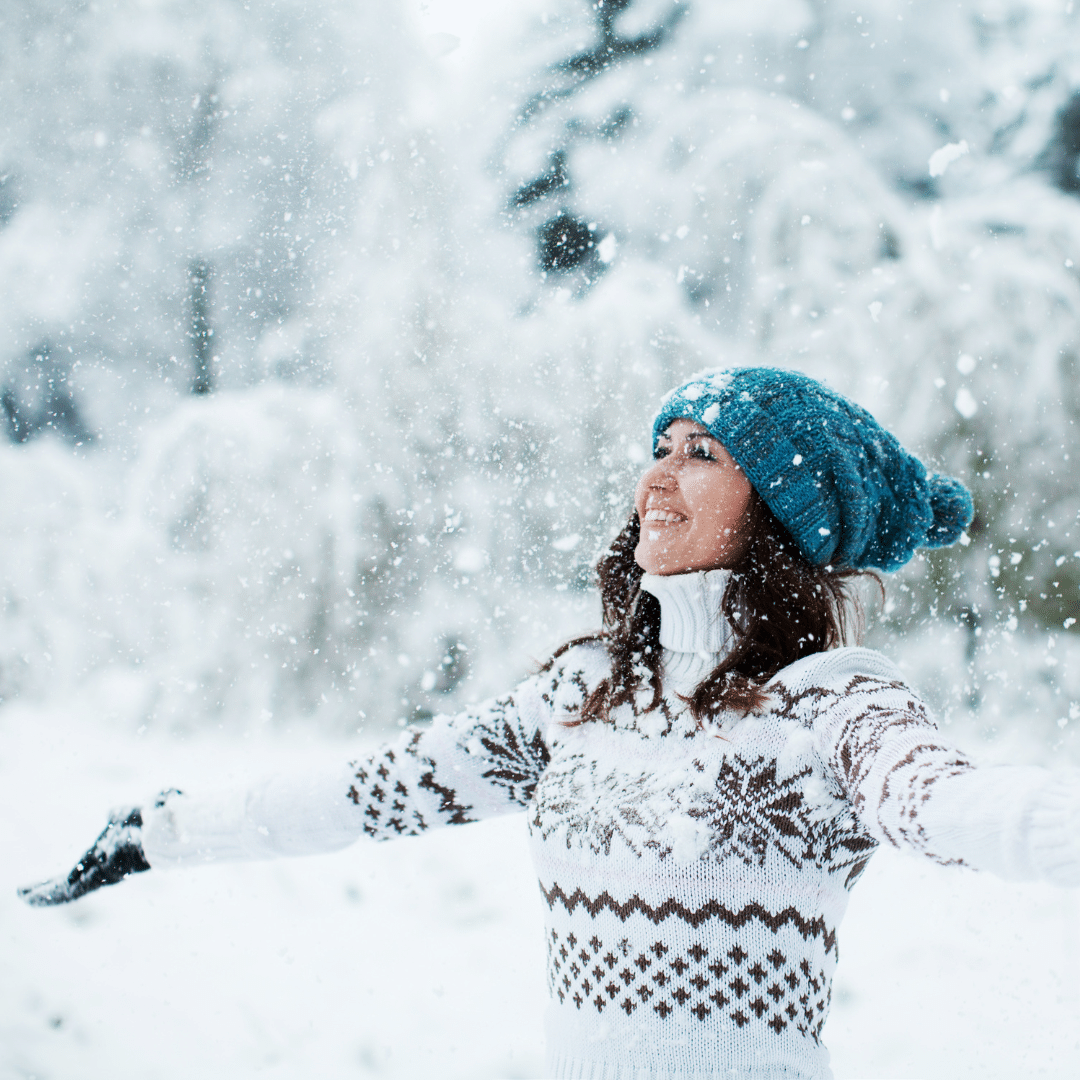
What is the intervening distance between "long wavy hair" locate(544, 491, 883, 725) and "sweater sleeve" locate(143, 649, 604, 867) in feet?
0.28

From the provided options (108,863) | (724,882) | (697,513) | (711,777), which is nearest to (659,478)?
(697,513)

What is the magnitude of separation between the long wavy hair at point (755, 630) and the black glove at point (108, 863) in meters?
0.73

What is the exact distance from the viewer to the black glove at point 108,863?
1190 mm

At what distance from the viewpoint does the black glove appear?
46.9 inches

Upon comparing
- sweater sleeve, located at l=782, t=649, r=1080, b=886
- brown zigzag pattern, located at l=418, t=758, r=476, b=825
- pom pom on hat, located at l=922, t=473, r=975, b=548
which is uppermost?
pom pom on hat, located at l=922, t=473, r=975, b=548

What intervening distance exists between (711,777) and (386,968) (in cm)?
149

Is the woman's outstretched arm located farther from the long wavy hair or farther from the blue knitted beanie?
the blue knitted beanie

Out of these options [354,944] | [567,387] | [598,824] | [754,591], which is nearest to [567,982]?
[598,824]

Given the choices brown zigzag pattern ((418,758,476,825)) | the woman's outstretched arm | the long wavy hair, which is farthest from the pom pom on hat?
brown zigzag pattern ((418,758,476,825))

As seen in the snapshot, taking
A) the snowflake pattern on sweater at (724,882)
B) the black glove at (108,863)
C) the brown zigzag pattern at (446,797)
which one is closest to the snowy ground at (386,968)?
the black glove at (108,863)

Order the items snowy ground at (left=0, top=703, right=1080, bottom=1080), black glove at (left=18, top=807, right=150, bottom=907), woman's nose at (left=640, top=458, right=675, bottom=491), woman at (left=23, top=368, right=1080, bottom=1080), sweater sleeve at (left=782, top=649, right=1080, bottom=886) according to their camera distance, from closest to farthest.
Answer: sweater sleeve at (left=782, top=649, right=1080, bottom=886)
woman at (left=23, top=368, right=1080, bottom=1080)
woman's nose at (left=640, top=458, right=675, bottom=491)
black glove at (left=18, top=807, right=150, bottom=907)
snowy ground at (left=0, top=703, right=1080, bottom=1080)

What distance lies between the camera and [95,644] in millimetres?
2398

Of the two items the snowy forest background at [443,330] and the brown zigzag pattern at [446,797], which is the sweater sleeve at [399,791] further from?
the snowy forest background at [443,330]

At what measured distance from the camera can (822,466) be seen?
3.40ft
